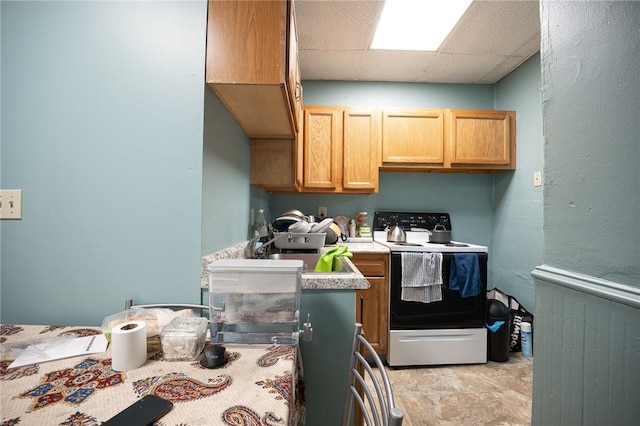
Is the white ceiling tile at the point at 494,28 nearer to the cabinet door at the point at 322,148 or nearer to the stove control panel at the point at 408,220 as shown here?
the cabinet door at the point at 322,148

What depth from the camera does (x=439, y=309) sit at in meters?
→ 2.08

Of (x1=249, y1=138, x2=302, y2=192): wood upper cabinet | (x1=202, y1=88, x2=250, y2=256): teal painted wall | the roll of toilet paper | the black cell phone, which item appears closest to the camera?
the black cell phone

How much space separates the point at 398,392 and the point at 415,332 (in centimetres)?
45

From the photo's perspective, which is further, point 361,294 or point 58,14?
point 361,294

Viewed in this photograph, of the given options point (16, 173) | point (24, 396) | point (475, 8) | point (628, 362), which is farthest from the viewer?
point (475, 8)

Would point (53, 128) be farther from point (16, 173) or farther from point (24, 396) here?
point (24, 396)

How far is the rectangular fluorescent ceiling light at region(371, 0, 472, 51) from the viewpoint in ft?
5.70

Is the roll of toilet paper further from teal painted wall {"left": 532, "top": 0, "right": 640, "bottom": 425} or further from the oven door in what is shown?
the oven door

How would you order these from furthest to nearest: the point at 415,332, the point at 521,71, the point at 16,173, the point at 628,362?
the point at 521,71
the point at 415,332
the point at 16,173
the point at 628,362

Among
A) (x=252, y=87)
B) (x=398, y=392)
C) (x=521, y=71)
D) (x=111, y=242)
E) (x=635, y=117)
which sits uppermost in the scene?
(x=521, y=71)

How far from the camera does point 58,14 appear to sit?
→ 41.7 inches

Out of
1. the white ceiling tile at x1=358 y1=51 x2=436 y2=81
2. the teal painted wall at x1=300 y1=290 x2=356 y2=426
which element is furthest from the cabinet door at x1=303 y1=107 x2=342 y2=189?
the teal painted wall at x1=300 y1=290 x2=356 y2=426

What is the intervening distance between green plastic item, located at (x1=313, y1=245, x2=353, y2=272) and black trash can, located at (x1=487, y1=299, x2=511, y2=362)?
61.1 inches

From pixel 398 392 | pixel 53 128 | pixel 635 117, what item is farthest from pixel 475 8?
pixel 398 392
